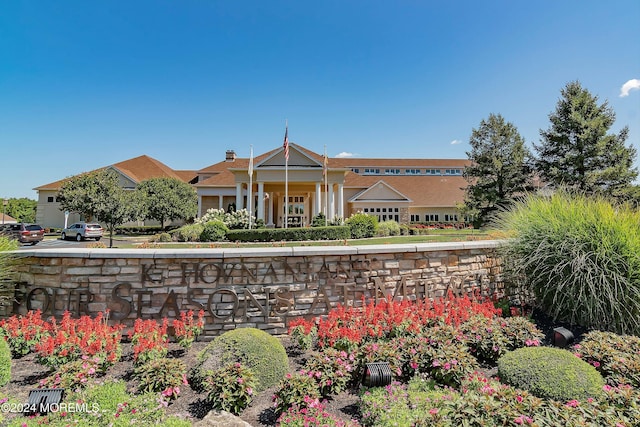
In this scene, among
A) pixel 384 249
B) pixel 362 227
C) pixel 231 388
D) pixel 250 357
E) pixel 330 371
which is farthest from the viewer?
pixel 362 227

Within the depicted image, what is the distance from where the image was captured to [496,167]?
80.6 ft

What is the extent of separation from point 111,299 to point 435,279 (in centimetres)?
606

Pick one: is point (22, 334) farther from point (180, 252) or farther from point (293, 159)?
point (293, 159)

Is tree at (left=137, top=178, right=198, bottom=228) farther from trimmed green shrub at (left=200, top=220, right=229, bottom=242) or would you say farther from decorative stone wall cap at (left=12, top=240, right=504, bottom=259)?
decorative stone wall cap at (left=12, top=240, right=504, bottom=259)

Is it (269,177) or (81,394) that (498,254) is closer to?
(81,394)

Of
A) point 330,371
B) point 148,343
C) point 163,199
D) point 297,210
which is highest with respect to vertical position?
point 163,199

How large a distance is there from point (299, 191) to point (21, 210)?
3837 centimetres

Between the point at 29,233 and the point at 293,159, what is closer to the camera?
the point at 29,233

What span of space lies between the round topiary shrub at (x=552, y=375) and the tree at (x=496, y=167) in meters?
22.5

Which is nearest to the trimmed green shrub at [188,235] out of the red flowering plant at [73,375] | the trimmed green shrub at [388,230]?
the trimmed green shrub at [388,230]

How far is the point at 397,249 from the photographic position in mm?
6199

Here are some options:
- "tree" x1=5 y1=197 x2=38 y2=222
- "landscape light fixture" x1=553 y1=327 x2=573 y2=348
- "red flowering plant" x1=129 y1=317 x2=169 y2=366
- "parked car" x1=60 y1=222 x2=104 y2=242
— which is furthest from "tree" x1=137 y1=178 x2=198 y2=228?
"landscape light fixture" x1=553 y1=327 x2=573 y2=348

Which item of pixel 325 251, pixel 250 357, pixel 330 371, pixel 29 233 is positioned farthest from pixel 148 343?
pixel 29 233

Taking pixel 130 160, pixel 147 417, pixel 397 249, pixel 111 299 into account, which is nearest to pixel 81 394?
pixel 147 417
